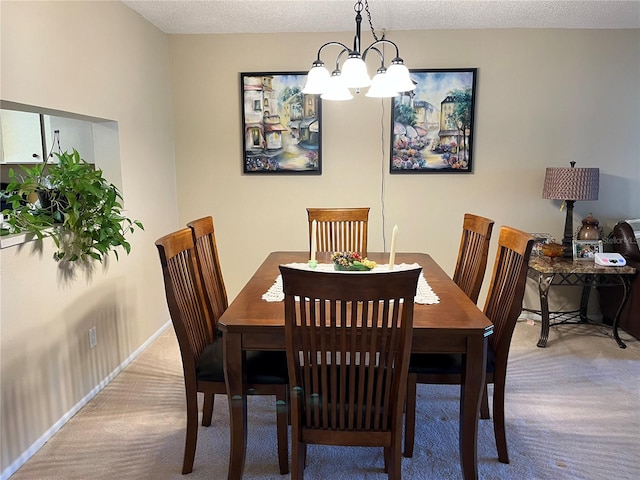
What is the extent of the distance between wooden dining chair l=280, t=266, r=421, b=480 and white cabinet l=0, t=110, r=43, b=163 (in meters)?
2.47

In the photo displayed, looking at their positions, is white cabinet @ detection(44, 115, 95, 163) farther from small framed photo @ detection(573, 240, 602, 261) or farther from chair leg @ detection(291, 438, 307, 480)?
small framed photo @ detection(573, 240, 602, 261)

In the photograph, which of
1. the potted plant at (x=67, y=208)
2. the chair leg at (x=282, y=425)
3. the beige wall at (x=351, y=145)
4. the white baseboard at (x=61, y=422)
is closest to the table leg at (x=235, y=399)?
the chair leg at (x=282, y=425)

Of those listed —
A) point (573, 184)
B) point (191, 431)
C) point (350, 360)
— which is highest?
point (573, 184)

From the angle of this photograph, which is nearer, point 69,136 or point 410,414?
point 410,414

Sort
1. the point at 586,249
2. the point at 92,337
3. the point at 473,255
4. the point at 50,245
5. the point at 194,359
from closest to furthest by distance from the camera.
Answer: the point at 194,359, the point at 50,245, the point at 473,255, the point at 92,337, the point at 586,249

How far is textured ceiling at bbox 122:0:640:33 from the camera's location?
9.62 ft

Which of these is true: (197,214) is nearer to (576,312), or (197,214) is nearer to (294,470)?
(294,470)

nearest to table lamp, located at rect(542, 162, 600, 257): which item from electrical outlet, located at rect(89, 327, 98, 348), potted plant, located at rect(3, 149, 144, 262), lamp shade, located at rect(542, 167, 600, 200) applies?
lamp shade, located at rect(542, 167, 600, 200)

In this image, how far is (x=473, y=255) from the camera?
2.46 m

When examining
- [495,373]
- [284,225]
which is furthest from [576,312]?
[284,225]

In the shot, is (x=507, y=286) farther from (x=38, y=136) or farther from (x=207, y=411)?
(x=38, y=136)

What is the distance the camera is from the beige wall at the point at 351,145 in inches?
124

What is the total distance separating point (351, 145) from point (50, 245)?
2.29 meters

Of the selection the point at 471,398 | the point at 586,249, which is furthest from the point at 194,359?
the point at 586,249
